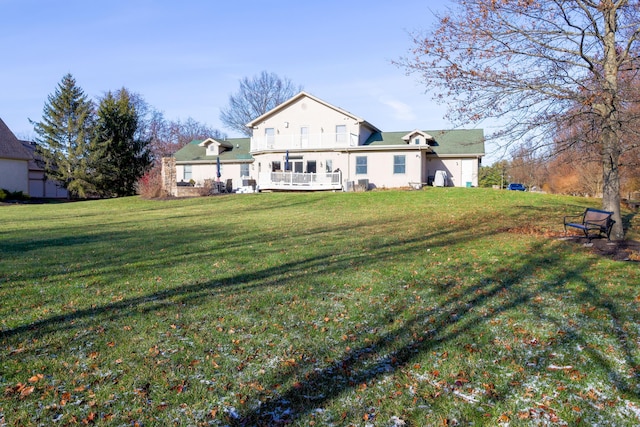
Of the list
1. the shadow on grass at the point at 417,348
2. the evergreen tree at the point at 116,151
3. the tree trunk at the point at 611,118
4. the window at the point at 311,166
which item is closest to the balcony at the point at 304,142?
the window at the point at 311,166

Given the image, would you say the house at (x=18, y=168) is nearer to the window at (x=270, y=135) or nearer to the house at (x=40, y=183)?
the house at (x=40, y=183)

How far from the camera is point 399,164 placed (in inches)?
1177

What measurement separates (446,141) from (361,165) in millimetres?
6834

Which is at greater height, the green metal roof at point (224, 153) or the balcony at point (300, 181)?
the green metal roof at point (224, 153)

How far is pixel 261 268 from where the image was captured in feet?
27.1

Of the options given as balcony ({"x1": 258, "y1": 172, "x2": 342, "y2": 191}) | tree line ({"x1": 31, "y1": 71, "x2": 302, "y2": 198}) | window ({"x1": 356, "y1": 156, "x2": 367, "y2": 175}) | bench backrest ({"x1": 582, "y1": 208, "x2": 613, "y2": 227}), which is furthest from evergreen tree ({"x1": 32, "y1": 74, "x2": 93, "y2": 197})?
bench backrest ({"x1": 582, "y1": 208, "x2": 613, "y2": 227})

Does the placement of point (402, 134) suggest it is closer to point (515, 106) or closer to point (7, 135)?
point (515, 106)

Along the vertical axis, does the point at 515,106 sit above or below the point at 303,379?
above

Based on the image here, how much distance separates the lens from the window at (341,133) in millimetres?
31156

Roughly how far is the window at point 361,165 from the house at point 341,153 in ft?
0.22

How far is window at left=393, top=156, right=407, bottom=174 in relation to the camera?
29781 millimetres

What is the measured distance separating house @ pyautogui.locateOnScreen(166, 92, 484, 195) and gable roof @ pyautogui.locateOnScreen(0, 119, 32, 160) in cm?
1875

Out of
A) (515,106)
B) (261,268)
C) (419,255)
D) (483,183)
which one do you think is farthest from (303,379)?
(483,183)

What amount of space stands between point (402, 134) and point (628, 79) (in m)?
23.0
